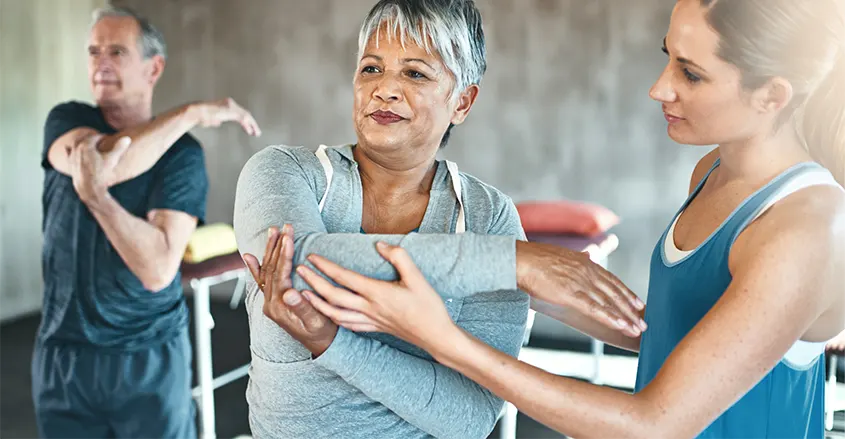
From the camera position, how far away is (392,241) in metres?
1.02

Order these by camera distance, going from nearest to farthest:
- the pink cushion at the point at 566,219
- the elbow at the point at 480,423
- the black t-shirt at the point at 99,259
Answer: the elbow at the point at 480,423 → the black t-shirt at the point at 99,259 → the pink cushion at the point at 566,219

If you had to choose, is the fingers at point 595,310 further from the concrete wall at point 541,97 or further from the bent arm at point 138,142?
the concrete wall at point 541,97

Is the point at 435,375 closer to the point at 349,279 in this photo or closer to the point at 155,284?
the point at 349,279

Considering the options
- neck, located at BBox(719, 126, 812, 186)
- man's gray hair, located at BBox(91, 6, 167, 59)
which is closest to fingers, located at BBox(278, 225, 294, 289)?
neck, located at BBox(719, 126, 812, 186)

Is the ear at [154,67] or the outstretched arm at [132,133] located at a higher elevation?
the ear at [154,67]

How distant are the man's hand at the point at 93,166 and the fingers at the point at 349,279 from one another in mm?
1198

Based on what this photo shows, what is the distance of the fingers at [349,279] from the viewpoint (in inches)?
38.2

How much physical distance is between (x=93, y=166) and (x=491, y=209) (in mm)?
1196

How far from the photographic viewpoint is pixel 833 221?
3.17 ft

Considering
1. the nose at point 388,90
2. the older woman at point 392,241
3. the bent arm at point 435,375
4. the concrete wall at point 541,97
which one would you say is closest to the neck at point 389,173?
the older woman at point 392,241

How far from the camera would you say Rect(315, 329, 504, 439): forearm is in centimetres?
104

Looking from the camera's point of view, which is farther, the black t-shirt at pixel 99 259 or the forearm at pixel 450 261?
the black t-shirt at pixel 99 259

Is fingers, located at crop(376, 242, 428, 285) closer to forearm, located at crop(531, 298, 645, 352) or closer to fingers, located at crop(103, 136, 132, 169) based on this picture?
forearm, located at crop(531, 298, 645, 352)

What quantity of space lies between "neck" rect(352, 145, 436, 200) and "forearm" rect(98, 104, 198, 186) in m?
0.96
